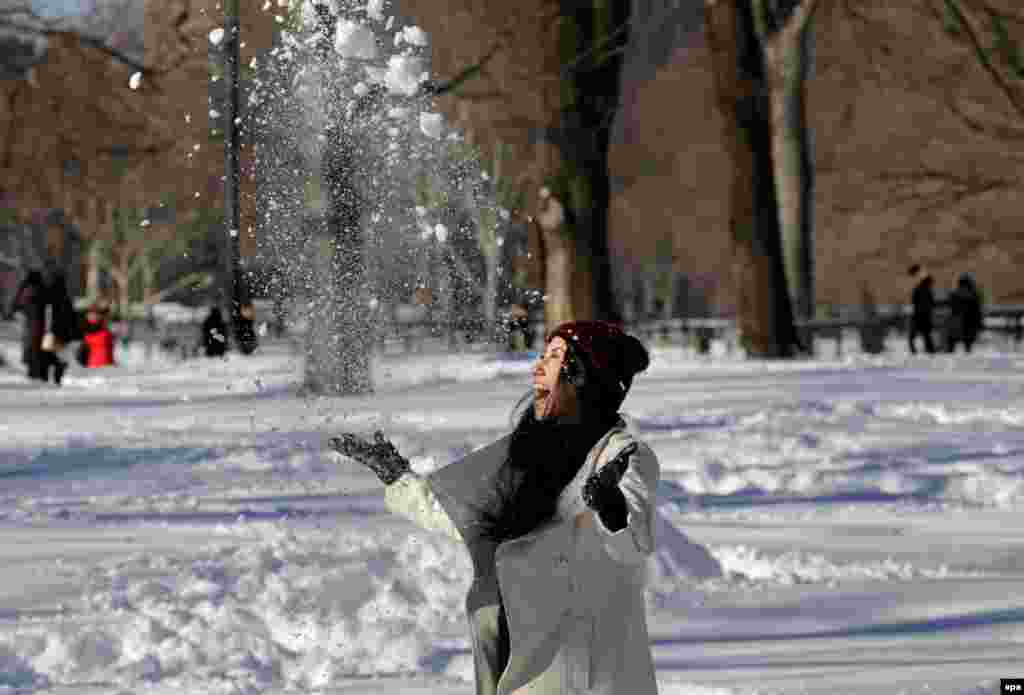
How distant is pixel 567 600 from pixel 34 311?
87.2 ft

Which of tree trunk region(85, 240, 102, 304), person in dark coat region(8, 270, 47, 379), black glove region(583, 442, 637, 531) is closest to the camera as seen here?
black glove region(583, 442, 637, 531)

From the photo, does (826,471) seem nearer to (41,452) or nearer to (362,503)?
(362,503)

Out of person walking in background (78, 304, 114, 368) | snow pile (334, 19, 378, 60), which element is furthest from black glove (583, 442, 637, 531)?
person walking in background (78, 304, 114, 368)

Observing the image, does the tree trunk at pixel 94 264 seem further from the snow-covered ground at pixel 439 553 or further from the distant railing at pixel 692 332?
the snow-covered ground at pixel 439 553

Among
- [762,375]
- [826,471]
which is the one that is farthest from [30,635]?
[762,375]

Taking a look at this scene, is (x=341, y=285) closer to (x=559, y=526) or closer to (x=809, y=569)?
(x=809, y=569)

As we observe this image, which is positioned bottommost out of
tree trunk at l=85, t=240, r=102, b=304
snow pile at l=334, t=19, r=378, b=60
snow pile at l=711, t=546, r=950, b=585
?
snow pile at l=711, t=546, r=950, b=585

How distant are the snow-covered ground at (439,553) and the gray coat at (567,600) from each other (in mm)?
2903

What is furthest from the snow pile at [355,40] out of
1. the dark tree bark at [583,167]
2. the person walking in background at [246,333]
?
the dark tree bark at [583,167]

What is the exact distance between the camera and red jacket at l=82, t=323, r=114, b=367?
3972cm

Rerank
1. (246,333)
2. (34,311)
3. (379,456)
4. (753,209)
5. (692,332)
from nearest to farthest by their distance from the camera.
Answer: (379,456) < (246,333) < (34,311) < (753,209) < (692,332)

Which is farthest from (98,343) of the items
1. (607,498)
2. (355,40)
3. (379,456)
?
(607,498)

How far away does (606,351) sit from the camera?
510 cm

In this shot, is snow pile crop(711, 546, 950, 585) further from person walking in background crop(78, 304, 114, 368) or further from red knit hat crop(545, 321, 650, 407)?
person walking in background crop(78, 304, 114, 368)
